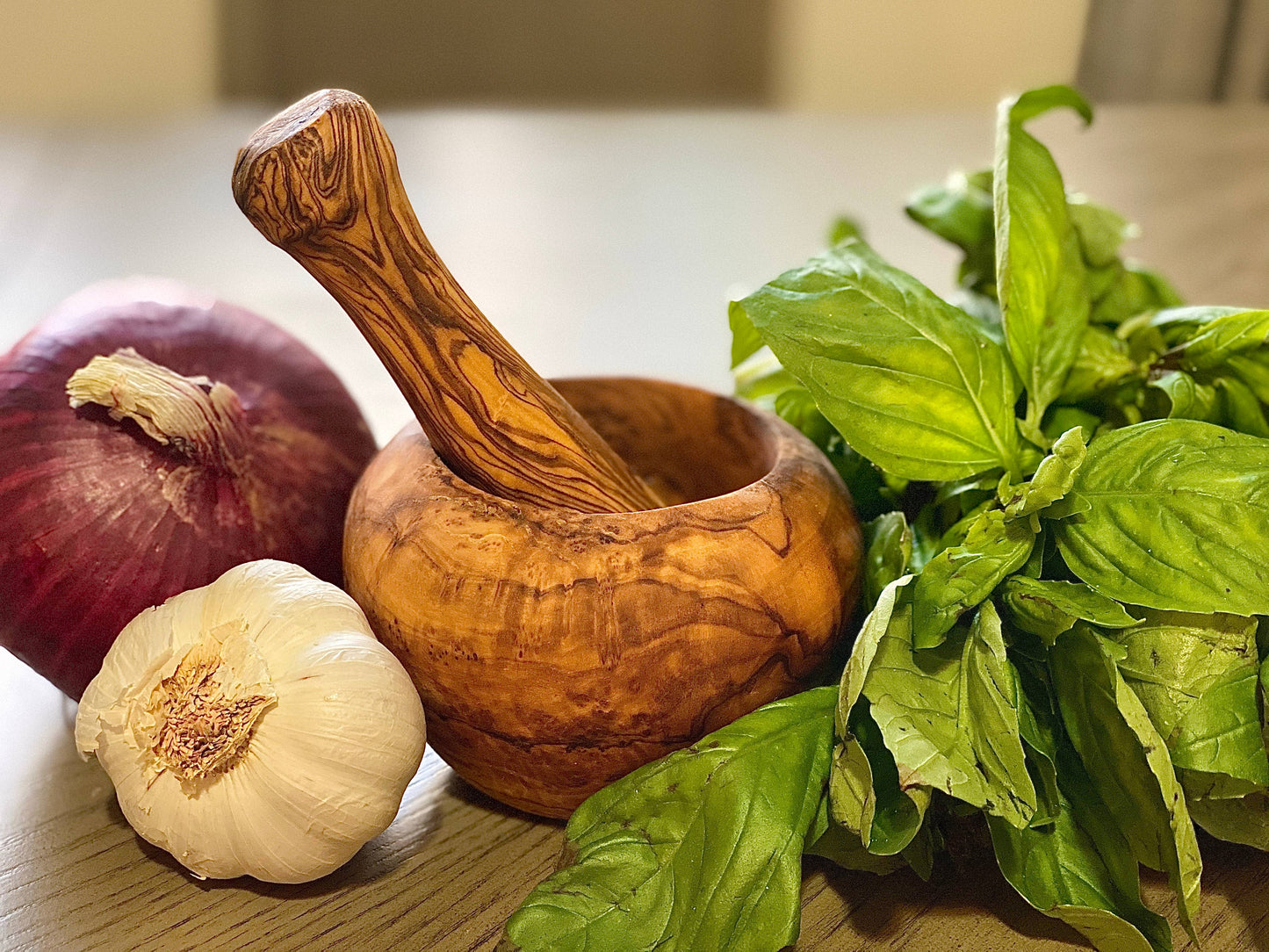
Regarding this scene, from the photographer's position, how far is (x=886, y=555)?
0.56m

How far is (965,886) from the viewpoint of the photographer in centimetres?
54

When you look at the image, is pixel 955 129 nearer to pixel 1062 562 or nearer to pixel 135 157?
pixel 135 157

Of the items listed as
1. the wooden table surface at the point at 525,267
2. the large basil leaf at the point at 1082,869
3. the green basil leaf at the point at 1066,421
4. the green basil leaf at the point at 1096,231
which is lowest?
the wooden table surface at the point at 525,267

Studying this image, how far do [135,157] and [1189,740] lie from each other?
1993 millimetres

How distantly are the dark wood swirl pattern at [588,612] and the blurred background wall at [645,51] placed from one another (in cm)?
256

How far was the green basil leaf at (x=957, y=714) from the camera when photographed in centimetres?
44

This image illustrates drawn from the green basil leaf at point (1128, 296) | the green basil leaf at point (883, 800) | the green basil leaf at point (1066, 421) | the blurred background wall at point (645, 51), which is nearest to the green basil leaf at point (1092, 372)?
the green basil leaf at point (1066, 421)

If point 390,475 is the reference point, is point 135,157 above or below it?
below

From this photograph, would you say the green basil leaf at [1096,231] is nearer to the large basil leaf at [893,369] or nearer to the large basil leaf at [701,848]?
the large basil leaf at [893,369]

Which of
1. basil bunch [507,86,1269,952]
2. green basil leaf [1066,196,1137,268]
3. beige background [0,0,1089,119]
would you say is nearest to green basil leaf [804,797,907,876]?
basil bunch [507,86,1269,952]

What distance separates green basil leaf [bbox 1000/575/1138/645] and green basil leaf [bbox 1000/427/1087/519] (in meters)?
0.03

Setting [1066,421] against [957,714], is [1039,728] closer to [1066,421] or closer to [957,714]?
[957,714]

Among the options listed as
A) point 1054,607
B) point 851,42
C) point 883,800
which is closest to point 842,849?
point 883,800

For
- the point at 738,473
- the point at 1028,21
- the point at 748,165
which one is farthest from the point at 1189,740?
Result: the point at 1028,21
